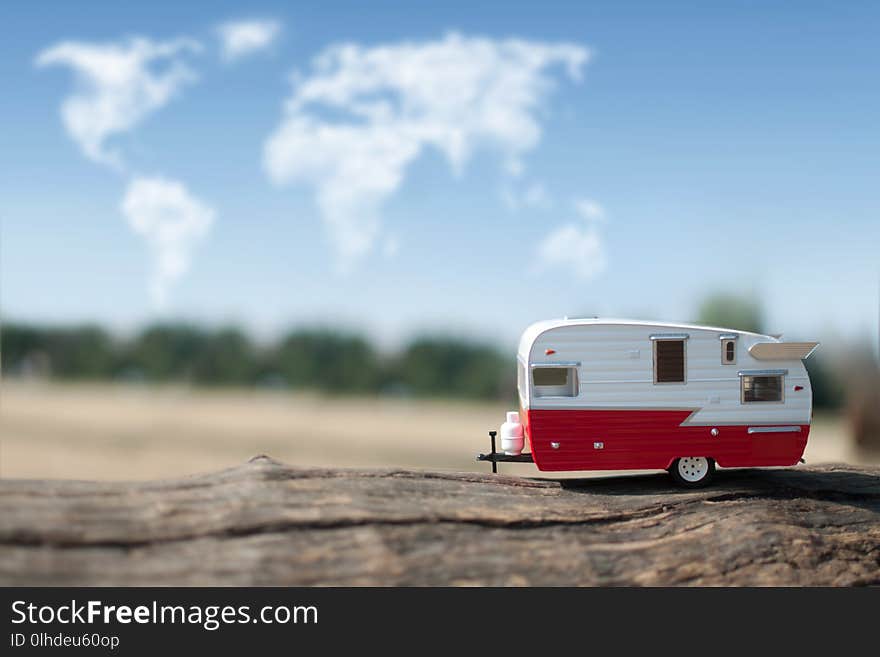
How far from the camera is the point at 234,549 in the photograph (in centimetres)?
640

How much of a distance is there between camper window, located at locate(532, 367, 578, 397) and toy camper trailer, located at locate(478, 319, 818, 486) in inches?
0.5

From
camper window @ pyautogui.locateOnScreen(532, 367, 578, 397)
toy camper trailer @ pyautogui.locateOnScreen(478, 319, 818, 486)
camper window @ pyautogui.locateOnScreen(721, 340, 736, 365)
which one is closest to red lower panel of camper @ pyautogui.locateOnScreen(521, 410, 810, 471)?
toy camper trailer @ pyautogui.locateOnScreen(478, 319, 818, 486)

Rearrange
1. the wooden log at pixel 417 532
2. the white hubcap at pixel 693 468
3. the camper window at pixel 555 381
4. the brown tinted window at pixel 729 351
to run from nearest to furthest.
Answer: the wooden log at pixel 417 532 → the camper window at pixel 555 381 → the brown tinted window at pixel 729 351 → the white hubcap at pixel 693 468

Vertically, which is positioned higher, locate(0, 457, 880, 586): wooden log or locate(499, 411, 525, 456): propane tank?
locate(499, 411, 525, 456): propane tank

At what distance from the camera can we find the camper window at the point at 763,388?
845 centimetres

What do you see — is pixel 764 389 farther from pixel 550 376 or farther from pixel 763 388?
pixel 550 376

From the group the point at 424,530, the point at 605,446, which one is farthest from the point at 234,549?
the point at 605,446

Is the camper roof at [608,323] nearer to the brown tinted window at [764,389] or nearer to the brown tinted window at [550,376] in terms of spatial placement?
the brown tinted window at [550,376]

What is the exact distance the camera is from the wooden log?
6.27 metres

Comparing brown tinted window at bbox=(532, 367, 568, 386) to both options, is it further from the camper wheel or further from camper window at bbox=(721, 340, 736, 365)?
camper window at bbox=(721, 340, 736, 365)

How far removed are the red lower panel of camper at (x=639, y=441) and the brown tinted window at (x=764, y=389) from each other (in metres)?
0.35

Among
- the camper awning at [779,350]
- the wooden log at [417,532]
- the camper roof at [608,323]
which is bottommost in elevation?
the wooden log at [417,532]

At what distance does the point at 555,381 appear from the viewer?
8445 millimetres


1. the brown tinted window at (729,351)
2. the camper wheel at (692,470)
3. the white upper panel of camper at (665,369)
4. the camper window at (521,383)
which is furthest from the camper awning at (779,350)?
the camper window at (521,383)
